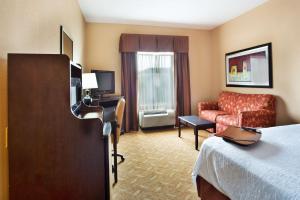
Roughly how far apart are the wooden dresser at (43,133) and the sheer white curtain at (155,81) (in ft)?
12.7

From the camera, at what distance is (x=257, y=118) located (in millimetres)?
3436

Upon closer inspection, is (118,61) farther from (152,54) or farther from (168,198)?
(168,198)

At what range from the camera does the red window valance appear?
475 centimetres

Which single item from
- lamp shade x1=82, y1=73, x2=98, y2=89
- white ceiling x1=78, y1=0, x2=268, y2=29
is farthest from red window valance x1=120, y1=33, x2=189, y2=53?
lamp shade x1=82, y1=73, x2=98, y2=89

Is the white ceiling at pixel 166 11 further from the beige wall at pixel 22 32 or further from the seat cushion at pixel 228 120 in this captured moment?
the seat cushion at pixel 228 120

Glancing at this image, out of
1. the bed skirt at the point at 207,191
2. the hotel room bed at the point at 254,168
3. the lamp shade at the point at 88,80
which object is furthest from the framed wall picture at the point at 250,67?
the lamp shade at the point at 88,80

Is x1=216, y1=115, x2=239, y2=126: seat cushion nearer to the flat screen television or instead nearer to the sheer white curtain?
the sheer white curtain

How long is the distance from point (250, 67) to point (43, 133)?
13.9 feet

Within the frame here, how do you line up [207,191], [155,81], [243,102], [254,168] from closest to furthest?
[254,168] < [207,191] < [243,102] < [155,81]

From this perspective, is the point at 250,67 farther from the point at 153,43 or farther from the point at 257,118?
the point at 153,43

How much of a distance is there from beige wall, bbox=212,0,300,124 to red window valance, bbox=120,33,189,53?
144cm

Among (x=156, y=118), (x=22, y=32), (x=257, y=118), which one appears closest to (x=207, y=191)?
(x=22, y=32)

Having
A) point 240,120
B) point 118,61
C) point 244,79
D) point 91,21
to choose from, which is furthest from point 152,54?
point 240,120

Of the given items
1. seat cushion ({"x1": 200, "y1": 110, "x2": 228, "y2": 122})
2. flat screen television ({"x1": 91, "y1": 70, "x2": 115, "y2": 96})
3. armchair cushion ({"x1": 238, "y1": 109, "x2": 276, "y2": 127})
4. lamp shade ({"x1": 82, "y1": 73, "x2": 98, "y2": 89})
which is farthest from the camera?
flat screen television ({"x1": 91, "y1": 70, "x2": 115, "y2": 96})
